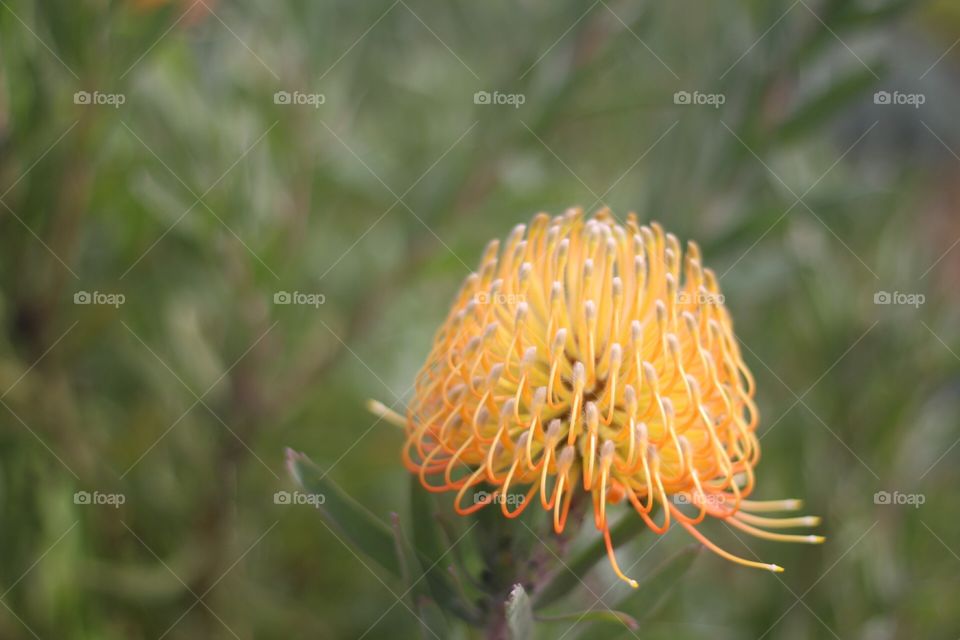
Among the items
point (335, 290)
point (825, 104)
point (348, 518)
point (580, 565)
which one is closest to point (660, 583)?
point (580, 565)

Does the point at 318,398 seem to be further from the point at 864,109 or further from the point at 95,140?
the point at 864,109

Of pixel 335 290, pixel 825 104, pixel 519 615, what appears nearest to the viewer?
pixel 519 615

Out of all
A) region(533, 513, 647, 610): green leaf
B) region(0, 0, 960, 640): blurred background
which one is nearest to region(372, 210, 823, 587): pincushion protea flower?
region(533, 513, 647, 610): green leaf

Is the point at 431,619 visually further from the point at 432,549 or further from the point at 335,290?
the point at 335,290

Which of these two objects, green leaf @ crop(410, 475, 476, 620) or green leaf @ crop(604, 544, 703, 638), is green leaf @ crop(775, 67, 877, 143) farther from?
green leaf @ crop(410, 475, 476, 620)

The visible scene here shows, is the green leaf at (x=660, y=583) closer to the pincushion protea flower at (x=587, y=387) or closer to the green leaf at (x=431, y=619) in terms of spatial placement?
the pincushion protea flower at (x=587, y=387)

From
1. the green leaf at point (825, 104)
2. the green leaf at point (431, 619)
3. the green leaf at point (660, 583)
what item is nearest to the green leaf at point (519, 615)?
the green leaf at point (431, 619)
